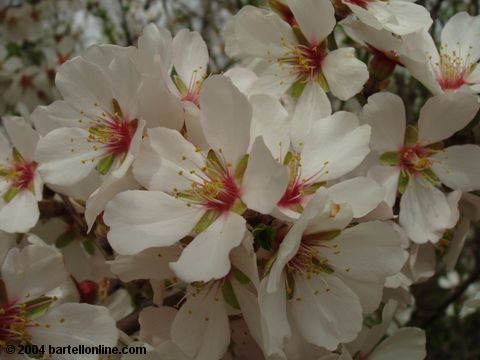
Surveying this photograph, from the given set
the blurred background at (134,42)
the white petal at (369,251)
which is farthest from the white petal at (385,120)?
the blurred background at (134,42)

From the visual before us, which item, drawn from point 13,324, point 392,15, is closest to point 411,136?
point 392,15

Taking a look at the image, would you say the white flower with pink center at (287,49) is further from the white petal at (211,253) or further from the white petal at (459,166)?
the white petal at (211,253)

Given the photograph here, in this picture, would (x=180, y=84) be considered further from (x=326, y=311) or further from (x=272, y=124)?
(x=326, y=311)

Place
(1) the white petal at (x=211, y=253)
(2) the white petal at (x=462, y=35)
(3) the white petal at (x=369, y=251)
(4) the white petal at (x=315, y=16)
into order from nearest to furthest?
(1) the white petal at (x=211, y=253)
(3) the white petal at (x=369, y=251)
(4) the white petal at (x=315, y=16)
(2) the white petal at (x=462, y=35)

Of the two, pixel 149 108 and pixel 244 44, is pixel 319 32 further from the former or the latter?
pixel 149 108

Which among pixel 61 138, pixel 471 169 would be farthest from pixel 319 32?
pixel 61 138

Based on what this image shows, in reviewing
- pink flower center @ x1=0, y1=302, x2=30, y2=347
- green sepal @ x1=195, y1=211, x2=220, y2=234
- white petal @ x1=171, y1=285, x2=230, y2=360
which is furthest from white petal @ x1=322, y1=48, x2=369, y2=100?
pink flower center @ x1=0, y1=302, x2=30, y2=347
